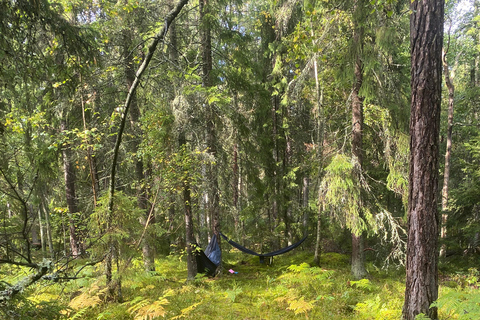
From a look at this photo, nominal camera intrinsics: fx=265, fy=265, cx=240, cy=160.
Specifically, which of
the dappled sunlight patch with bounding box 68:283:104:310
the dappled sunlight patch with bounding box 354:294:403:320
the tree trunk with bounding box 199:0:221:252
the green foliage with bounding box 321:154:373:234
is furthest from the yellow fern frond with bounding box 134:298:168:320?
the green foliage with bounding box 321:154:373:234

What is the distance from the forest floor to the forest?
0.12ft

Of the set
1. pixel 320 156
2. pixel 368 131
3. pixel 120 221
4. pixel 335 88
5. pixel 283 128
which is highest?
pixel 335 88

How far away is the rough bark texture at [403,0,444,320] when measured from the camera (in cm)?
275

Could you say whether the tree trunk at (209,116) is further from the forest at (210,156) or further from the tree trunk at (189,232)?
the tree trunk at (189,232)

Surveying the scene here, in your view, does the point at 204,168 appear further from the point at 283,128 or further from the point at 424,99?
the point at 424,99

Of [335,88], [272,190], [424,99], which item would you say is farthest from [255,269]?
[424,99]

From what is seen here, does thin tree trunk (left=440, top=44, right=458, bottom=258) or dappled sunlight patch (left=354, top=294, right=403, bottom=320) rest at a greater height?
thin tree trunk (left=440, top=44, right=458, bottom=258)

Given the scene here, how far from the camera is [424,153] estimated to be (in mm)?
2844

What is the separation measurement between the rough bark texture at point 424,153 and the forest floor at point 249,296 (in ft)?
1.10

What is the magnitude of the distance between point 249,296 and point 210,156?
9.38ft

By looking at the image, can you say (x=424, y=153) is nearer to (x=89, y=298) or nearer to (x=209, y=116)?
(x=209, y=116)

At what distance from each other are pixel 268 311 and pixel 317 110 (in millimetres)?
5052

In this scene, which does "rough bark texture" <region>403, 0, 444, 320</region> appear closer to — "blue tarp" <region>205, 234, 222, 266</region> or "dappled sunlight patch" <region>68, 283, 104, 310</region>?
"dappled sunlight patch" <region>68, 283, 104, 310</region>

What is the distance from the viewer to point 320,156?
716 cm
